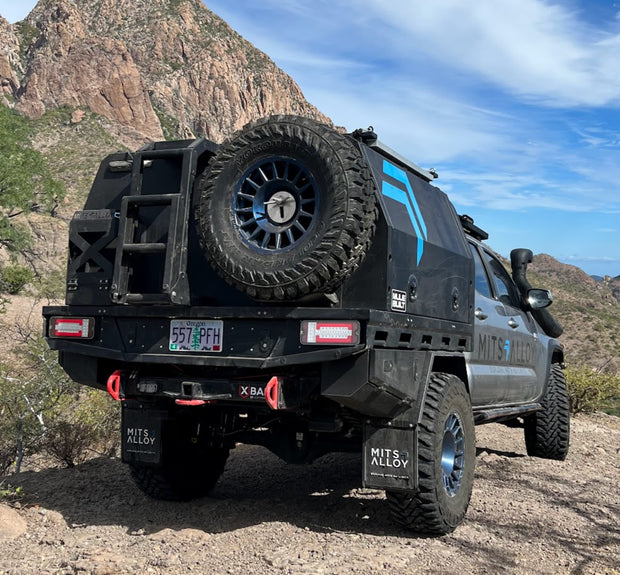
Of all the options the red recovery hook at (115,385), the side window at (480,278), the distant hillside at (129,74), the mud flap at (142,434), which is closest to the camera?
the red recovery hook at (115,385)

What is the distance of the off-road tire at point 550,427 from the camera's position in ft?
26.0

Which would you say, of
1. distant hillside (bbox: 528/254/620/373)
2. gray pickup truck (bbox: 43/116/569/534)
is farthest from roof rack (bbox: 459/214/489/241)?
distant hillside (bbox: 528/254/620/373)

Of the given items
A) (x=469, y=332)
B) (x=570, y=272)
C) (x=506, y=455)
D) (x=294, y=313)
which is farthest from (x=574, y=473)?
(x=570, y=272)

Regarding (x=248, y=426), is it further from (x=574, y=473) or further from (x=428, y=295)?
(x=574, y=473)

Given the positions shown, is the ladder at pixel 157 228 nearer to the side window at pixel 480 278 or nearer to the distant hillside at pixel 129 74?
the side window at pixel 480 278

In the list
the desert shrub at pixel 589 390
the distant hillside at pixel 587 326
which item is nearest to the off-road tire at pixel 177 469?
the desert shrub at pixel 589 390

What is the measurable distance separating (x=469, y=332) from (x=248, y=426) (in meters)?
1.79

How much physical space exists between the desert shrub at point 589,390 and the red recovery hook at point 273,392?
9.17m

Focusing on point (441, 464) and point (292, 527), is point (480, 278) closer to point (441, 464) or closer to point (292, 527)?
point (441, 464)

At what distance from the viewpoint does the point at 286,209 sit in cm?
437

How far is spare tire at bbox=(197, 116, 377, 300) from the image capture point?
4152mm

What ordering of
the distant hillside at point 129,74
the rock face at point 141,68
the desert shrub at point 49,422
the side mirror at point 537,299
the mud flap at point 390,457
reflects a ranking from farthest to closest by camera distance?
the rock face at point 141,68, the distant hillside at point 129,74, the side mirror at point 537,299, the desert shrub at point 49,422, the mud flap at point 390,457

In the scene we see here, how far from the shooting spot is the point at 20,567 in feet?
13.4

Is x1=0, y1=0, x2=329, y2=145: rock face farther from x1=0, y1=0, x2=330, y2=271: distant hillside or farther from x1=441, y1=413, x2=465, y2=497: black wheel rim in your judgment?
x1=441, y1=413, x2=465, y2=497: black wheel rim
